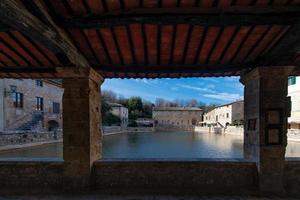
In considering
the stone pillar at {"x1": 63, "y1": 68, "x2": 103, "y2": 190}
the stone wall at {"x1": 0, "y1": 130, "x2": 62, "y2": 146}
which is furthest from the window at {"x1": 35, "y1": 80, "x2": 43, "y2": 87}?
the stone pillar at {"x1": 63, "y1": 68, "x2": 103, "y2": 190}

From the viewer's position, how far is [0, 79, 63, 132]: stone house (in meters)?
19.6

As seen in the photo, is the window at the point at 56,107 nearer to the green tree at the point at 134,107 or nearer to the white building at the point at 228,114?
the white building at the point at 228,114

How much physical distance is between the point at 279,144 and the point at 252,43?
7.24 feet

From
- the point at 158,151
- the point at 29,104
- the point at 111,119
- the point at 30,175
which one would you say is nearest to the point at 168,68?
the point at 30,175

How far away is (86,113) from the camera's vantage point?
16.5 feet

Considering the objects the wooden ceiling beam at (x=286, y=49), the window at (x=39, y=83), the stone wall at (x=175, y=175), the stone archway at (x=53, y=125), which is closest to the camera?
the wooden ceiling beam at (x=286, y=49)

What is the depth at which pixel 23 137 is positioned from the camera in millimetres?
17391

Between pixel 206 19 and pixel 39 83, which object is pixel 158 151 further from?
pixel 206 19

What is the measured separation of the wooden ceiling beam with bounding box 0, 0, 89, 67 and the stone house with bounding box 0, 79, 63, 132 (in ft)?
60.8

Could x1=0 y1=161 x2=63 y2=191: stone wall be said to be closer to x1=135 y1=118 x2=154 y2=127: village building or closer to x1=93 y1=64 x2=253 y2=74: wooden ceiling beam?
x1=93 y1=64 x2=253 y2=74: wooden ceiling beam

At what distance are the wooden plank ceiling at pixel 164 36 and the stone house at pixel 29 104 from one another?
53.7 ft

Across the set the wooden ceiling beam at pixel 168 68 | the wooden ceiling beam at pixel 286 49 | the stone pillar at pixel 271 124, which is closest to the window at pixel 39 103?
the wooden ceiling beam at pixel 168 68

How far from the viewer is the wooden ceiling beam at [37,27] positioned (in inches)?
93.7

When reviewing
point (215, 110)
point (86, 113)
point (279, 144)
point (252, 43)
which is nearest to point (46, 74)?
point (86, 113)
